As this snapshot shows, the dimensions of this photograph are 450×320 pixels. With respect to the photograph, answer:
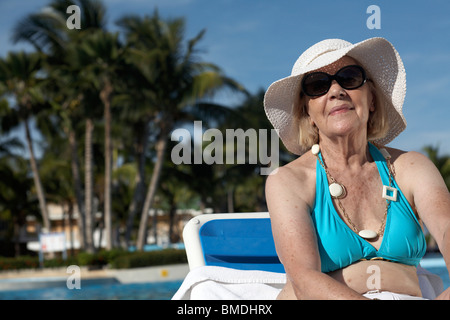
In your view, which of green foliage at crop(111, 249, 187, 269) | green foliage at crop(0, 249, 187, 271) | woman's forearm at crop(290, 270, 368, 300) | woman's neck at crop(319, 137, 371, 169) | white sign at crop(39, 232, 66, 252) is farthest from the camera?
white sign at crop(39, 232, 66, 252)

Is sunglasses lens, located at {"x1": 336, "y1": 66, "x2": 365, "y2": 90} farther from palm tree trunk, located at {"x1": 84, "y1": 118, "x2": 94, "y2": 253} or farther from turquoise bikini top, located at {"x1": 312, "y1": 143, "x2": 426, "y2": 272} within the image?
palm tree trunk, located at {"x1": 84, "y1": 118, "x2": 94, "y2": 253}

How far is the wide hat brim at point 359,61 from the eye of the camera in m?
1.86

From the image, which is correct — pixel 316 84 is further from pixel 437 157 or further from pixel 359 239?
pixel 437 157

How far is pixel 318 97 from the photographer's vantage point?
1886 mm

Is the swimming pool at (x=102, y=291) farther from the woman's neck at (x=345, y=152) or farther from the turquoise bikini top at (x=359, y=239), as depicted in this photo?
the turquoise bikini top at (x=359, y=239)

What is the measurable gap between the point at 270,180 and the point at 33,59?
69.1ft

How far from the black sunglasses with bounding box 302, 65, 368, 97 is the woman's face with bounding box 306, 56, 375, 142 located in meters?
0.01

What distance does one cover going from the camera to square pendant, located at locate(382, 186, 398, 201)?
5.81 ft

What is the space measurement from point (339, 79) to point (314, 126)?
0.86ft

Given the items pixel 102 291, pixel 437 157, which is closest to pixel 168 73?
pixel 102 291

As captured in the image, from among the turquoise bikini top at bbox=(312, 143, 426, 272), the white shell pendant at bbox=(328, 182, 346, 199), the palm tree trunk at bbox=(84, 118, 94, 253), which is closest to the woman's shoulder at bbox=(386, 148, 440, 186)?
the turquoise bikini top at bbox=(312, 143, 426, 272)

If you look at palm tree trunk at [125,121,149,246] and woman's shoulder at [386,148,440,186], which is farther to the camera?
palm tree trunk at [125,121,149,246]

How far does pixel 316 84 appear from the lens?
6.16ft
